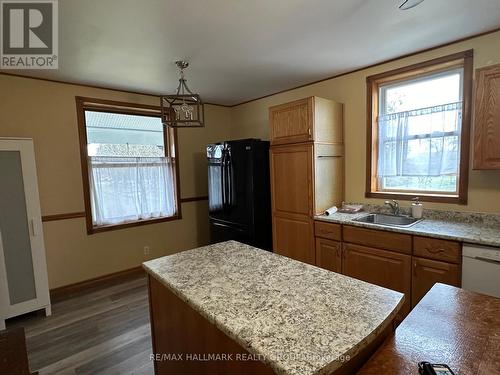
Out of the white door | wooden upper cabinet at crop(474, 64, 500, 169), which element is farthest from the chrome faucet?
the white door

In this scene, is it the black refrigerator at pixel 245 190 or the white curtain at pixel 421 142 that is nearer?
the white curtain at pixel 421 142

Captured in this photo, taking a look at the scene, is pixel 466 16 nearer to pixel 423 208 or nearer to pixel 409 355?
pixel 423 208

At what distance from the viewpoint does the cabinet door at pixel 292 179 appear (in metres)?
2.77

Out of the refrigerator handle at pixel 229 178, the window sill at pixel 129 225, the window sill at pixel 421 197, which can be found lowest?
the window sill at pixel 129 225

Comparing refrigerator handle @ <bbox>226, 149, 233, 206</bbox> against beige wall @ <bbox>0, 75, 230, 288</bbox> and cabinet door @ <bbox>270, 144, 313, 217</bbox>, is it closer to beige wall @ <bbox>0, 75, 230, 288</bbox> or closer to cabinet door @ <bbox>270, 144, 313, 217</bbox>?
cabinet door @ <bbox>270, 144, 313, 217</bbox>

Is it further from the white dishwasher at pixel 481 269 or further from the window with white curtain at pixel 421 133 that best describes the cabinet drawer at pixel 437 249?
the window with white curtain at pixel 421 133

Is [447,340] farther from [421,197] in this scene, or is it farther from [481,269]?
[421,197]

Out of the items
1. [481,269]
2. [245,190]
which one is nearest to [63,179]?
[245,190]

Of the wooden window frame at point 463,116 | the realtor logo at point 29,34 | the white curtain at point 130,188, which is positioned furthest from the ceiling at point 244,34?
the white curtain at point 130,188

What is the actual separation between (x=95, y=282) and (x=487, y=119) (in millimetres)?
4248

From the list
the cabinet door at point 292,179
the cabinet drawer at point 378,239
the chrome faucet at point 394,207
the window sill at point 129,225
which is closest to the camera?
the cabinet drawer at point 378,239

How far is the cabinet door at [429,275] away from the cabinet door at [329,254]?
0.65 m

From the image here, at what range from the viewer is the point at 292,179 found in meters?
2.92

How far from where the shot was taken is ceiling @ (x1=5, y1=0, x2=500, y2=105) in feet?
5.70
